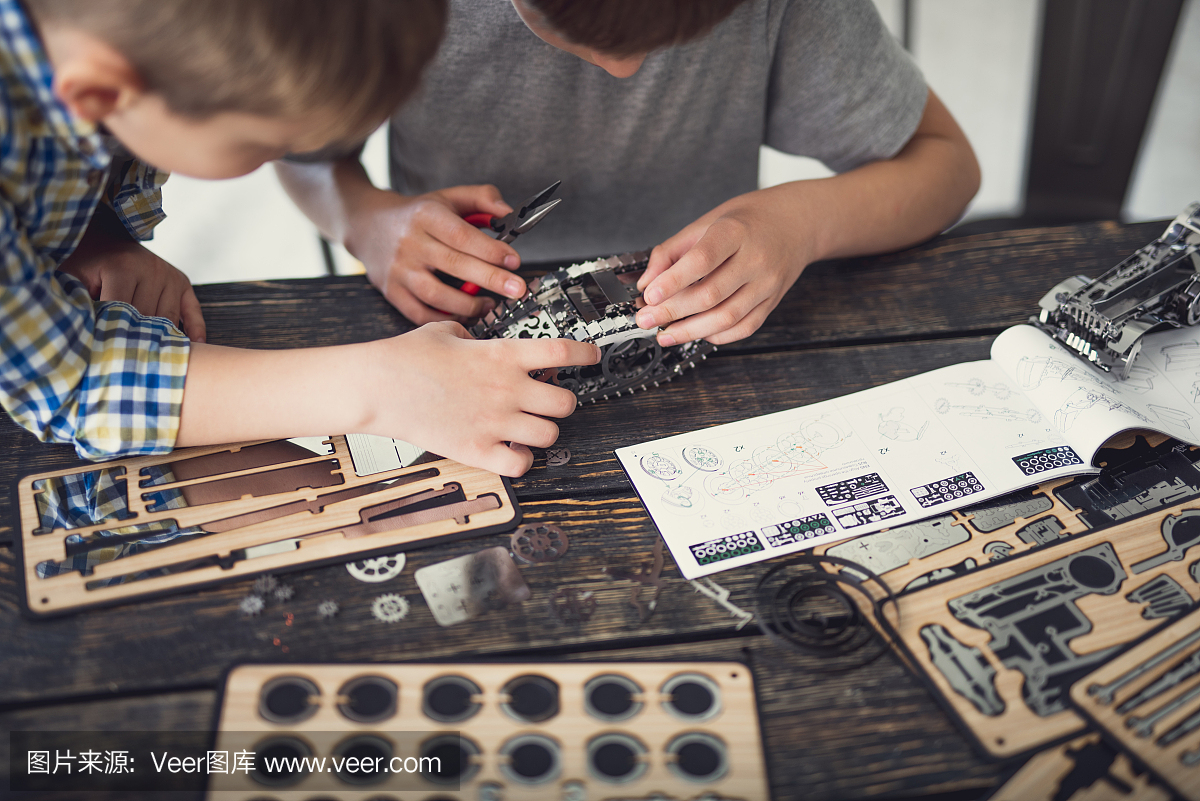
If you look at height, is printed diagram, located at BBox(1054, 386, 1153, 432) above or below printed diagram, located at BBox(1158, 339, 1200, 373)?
below

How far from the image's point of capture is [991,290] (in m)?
0.91

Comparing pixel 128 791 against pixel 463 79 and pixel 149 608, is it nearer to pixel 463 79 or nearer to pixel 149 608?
pixel 149 608

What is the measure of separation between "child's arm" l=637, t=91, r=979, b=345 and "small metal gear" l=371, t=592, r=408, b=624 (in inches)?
12.9

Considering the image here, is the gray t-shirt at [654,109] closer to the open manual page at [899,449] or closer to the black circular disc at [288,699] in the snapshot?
the open manual page at [899,449]

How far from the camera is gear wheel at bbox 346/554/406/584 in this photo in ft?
2.01

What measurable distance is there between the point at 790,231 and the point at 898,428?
244 millimetres

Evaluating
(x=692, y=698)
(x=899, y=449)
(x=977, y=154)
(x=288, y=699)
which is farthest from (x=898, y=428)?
(x=977, y=154)

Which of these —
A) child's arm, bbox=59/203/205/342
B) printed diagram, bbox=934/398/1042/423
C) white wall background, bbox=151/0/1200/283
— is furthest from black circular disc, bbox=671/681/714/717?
white wall background, bbox=151/0/1200/283

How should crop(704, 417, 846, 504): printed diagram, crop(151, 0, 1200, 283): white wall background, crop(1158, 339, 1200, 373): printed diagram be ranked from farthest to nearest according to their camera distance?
crop(151, 0, 1200, 283): white wall background → crop(1158, 339, 1200, 373): printed diagram → crop(704, 417, 846, 504): printed diagram

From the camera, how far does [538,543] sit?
642 millimetres

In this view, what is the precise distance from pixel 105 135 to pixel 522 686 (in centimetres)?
53

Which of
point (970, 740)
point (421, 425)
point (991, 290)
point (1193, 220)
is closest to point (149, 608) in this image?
point (421, 425)

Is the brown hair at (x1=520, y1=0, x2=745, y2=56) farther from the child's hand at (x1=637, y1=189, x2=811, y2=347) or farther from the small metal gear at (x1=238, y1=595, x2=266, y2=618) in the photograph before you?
the small metal gear at (x1=238, y1=595, x2=266, y2=618)

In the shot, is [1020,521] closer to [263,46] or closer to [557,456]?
[557,456]
